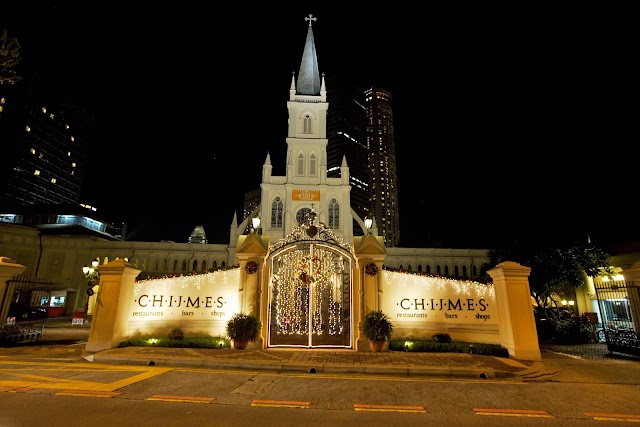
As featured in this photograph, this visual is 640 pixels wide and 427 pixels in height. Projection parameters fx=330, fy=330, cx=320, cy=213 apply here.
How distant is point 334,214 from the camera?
1320 inches

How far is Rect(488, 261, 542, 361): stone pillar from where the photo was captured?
9.49 m

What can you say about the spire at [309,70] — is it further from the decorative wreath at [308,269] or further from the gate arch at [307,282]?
the decorative wreath at [308,269]

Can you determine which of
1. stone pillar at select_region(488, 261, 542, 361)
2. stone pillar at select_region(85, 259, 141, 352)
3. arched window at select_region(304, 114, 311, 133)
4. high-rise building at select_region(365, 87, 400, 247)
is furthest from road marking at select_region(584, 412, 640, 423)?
high-rise building at select_region(365, 87, 400, 247)

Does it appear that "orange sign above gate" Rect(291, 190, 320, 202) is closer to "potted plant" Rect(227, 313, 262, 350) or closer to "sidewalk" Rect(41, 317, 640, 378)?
"potted plant" Rect(227, 313, 262, 350)

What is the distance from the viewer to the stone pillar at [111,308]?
1011cm

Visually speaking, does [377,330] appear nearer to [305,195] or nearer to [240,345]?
[240,345]

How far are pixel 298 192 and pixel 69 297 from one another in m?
23.3

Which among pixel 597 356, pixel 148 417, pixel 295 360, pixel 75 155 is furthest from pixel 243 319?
pixel 75 155

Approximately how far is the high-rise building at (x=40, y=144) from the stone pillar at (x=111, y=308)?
3088 inches

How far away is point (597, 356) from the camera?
10.5 metres

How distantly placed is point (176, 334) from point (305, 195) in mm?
23355

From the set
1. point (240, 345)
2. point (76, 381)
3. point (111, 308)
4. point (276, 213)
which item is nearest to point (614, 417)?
point (240, 345)

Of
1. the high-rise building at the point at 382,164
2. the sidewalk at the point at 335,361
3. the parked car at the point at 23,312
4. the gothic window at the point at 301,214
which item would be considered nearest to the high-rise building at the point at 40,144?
the parked car at the point at 23,312

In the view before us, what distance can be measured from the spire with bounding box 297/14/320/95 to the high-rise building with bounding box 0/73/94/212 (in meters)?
66.7
